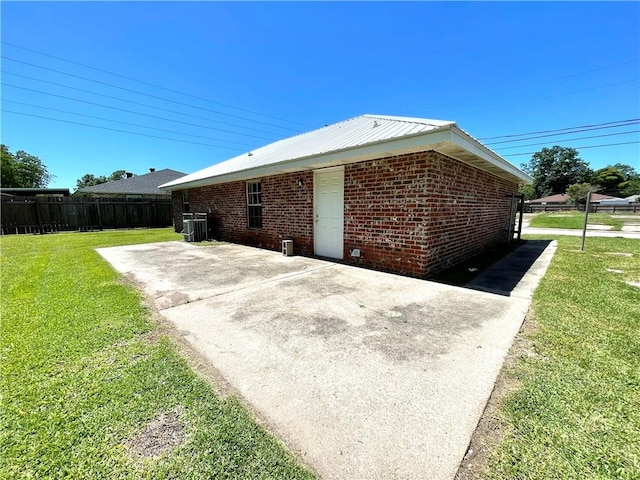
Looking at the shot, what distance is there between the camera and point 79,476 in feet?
4.22

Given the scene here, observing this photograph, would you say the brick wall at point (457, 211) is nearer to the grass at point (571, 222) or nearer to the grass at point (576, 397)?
the grass at point (576, 397)

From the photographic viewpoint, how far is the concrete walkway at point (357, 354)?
150 centimetres

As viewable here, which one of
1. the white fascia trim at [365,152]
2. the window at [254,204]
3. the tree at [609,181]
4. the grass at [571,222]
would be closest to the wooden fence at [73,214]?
the window at [254,204]

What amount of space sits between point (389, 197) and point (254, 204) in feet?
17.8

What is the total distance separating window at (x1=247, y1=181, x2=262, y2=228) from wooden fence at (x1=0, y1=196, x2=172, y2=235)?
1273cm

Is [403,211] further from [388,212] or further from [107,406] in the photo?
[107,406]

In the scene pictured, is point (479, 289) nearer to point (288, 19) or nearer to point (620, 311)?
point (620, 311)

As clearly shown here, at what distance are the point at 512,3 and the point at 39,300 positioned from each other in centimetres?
1270

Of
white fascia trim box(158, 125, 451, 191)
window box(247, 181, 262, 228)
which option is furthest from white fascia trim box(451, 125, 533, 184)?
window box(247, 181, 262, 228)

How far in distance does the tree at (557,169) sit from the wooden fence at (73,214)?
77.2 m

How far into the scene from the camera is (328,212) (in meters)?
Result: 6.74

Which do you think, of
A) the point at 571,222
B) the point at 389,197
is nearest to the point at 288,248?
the point at 389,197

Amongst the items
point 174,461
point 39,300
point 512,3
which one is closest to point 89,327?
point 39,300

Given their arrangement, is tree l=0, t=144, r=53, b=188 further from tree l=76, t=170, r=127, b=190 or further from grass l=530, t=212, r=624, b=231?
grass l=530, t=212, r=624, b=231
